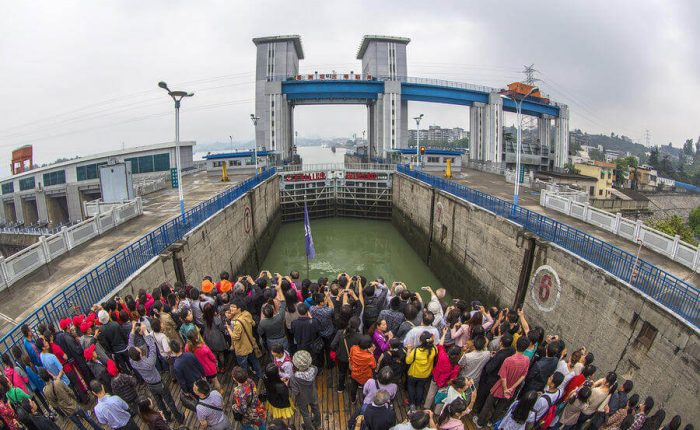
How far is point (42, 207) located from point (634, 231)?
139ft

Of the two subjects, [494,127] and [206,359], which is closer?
[206,359]

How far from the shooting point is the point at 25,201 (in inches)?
1286

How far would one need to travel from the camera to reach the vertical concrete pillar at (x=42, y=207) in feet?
104

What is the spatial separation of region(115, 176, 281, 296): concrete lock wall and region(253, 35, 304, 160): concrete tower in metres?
15.1

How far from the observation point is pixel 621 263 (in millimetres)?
8797

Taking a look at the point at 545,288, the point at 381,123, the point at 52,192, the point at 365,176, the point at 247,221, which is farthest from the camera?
the point at 381,123

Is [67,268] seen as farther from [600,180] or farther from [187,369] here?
[600,180]

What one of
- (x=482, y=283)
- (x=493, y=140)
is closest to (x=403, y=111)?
(x=493, y=140)

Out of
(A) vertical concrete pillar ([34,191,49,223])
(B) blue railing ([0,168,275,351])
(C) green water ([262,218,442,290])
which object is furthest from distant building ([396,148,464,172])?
(A) vertical concrete pillar ([34,191,49,223])

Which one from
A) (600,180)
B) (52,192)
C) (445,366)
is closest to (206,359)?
(445,366)

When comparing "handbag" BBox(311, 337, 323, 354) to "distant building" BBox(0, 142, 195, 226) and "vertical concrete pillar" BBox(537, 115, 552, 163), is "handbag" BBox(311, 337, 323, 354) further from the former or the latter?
"vertical concrete pillar" BBox(537, 115, 552, 163)

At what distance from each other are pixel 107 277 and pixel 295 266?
14.4 meters

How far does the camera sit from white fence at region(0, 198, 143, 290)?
8867mm

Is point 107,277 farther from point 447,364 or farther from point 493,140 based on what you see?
point 493,140
